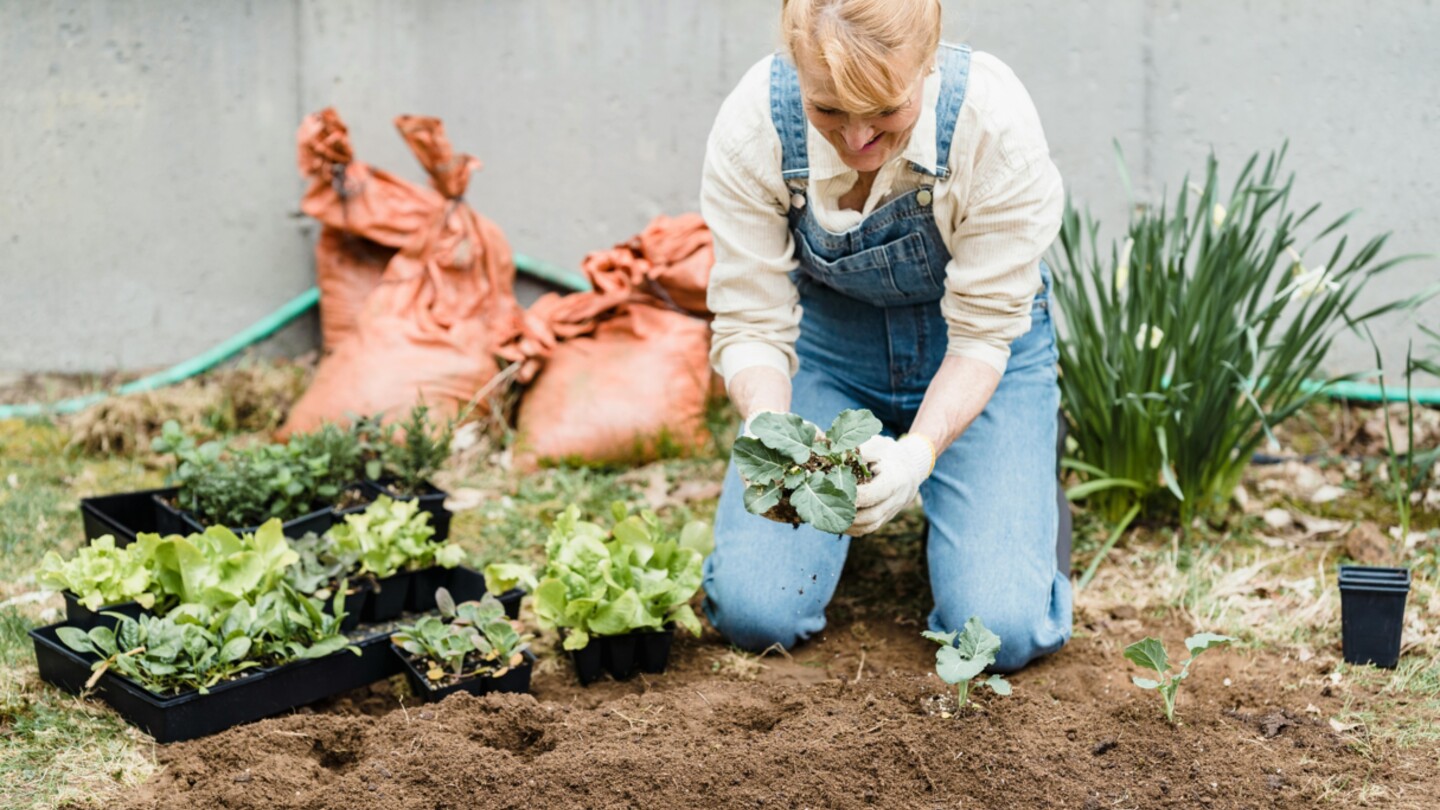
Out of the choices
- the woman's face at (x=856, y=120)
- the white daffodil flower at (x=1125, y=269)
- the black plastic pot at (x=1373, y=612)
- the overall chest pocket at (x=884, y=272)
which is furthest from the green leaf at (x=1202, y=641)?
the white daffodil flower at (x=1125, y=269)

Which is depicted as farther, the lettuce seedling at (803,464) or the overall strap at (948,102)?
the overall strap at (948,102)

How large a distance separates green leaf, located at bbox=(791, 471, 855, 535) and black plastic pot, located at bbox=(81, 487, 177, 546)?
1476mm

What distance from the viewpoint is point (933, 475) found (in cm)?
235

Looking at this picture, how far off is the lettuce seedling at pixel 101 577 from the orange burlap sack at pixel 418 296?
47.9 inches

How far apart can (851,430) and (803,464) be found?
9cm

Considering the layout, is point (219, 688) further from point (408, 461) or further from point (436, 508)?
point (408, 461)

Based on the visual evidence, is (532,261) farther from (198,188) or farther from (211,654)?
(211,654)

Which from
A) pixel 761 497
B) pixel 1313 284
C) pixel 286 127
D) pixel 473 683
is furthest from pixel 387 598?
pixel 286 127

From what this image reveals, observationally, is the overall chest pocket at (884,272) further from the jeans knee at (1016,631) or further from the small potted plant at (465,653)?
the small potted plant at (465,653)

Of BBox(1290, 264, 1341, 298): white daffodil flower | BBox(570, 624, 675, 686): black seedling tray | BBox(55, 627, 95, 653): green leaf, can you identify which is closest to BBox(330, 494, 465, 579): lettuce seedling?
BBox(570, 624, 675, 686): black seedling tray

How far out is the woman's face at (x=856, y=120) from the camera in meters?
1.73

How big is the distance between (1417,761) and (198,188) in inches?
142

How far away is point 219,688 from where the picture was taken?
1876 millimetres

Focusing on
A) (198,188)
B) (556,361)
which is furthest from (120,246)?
(556,361)
